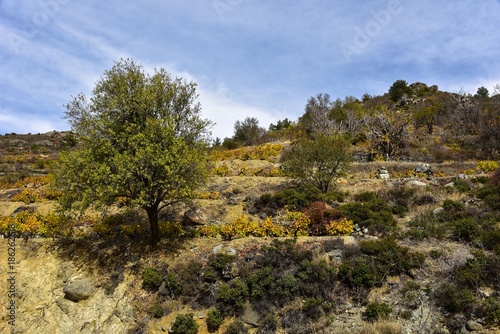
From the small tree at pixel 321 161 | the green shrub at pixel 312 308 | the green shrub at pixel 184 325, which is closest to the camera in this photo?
the green shrub at pixel 312 308

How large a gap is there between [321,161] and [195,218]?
32.2 feet

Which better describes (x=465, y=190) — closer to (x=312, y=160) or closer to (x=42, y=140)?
(x=312, y=160)

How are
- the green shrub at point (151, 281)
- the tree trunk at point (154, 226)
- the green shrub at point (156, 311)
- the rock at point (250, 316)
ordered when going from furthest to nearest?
1. the tree trunk at point (154, 226)
2. the green shrub at point (151, 281)
3. the green shrub at point (156, 311)
4. the rock at point (250, 316)

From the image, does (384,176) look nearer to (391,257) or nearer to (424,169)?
(424,169)

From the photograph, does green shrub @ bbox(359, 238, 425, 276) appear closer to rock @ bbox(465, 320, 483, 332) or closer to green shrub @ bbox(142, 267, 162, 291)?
rock @ bbox(465, 320, 483, 332)

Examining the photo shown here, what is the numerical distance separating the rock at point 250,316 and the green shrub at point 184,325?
1.86m

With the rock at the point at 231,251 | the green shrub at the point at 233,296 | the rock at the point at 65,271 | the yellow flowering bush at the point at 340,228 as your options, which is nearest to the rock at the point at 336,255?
the yellow flowering bush at the point at 340,228

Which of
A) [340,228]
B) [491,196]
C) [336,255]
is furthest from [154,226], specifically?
[491,196]

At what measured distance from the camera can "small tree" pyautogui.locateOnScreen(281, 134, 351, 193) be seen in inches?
879

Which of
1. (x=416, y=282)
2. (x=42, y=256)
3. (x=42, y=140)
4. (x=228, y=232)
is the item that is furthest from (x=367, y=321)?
(x=42, y=140)

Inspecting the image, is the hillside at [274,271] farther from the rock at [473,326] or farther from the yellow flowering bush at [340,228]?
the yellow flowering bush at [340,228]

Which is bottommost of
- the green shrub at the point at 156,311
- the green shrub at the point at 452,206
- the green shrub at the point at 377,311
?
the green shrub at the point at 156,311

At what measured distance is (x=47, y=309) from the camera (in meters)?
13.6

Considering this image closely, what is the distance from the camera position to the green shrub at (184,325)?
11921mm
